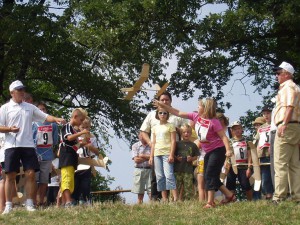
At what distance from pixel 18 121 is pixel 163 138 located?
2.63 metres

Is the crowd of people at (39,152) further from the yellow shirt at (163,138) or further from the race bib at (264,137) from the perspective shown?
the race bib at (264,137)

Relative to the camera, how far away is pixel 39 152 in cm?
1249

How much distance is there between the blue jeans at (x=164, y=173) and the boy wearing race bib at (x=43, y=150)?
1779 millimetres

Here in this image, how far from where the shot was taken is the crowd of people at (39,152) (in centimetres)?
1084

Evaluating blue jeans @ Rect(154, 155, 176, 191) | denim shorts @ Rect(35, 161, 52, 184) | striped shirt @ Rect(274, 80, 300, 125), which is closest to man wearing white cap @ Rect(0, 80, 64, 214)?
denim shorts @ Rect(35, 161, 52, 184)

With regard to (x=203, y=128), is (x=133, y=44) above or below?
above

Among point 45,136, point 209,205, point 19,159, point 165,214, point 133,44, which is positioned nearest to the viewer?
point 165,214

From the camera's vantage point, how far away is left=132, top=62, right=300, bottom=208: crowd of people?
33.9 feet

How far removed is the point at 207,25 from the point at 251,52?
91.7 inches

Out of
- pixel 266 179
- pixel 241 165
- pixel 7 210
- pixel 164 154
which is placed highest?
pixel 164 154

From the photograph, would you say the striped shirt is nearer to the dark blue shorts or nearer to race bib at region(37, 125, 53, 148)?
the dark blue shorts

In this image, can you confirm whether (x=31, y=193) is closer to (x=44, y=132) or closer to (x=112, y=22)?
(x=44, y=132)

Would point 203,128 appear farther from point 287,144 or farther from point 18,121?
point 18,121

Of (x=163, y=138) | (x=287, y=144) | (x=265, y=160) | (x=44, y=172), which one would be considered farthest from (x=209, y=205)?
(x=44, y=172)
